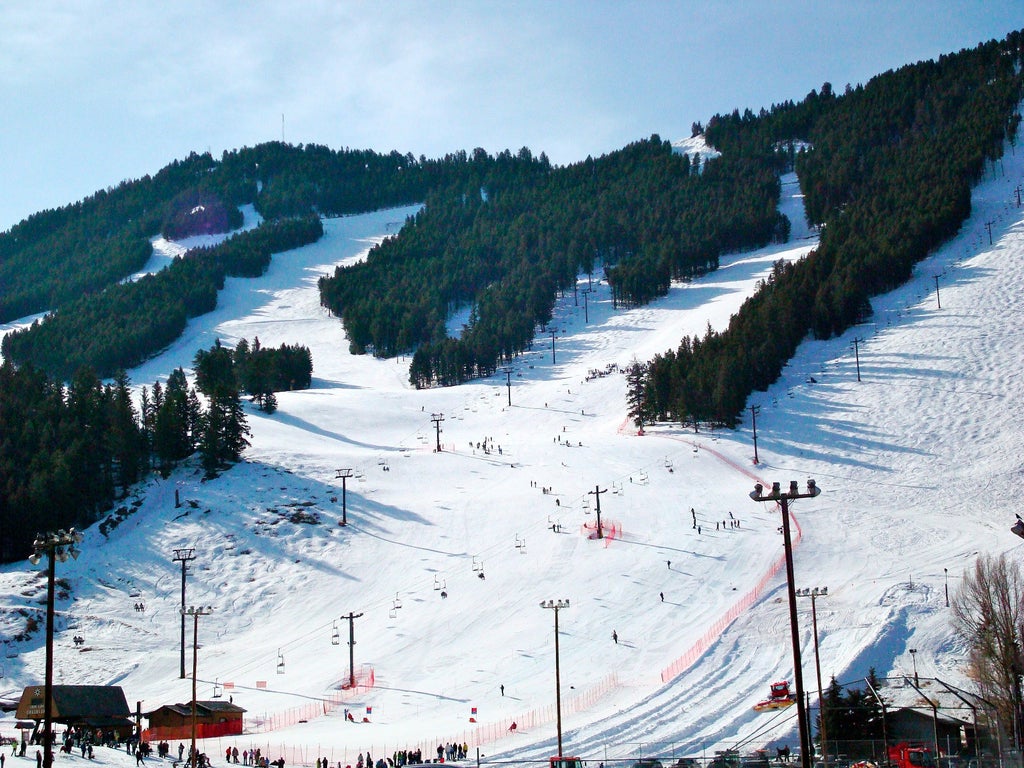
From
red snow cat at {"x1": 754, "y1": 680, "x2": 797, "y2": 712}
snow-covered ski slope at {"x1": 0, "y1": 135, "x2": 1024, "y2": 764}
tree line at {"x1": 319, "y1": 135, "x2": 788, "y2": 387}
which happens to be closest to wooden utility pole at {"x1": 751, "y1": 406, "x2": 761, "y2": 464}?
snow-covered ski slope at {"x1": 0, "y1": 135, "x2": 1024, "y2": 764}

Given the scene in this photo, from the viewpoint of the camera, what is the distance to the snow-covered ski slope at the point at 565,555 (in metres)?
45.2

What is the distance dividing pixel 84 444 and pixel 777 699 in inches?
2385

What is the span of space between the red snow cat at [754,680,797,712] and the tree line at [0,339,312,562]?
5422cm

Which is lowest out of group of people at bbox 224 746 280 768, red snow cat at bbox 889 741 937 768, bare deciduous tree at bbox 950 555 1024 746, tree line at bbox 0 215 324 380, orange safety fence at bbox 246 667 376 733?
orange safety fence at bbox 246 667 376 733

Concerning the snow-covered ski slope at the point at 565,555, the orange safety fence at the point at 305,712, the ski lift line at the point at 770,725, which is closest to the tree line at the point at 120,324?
the snow-covered ski slope at the point at 565,555

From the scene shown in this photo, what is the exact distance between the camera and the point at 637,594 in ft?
185

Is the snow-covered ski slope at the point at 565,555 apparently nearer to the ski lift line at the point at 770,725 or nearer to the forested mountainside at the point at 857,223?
the ski lift line at the point at 770,725

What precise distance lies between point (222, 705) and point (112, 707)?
16.7 ft

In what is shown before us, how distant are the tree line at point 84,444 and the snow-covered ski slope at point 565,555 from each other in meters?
3.50

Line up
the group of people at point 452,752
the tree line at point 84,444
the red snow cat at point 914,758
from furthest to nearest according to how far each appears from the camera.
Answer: the tree line at point 84,444 < the group of people at point 452,752 < the red snow cat at point 914,758

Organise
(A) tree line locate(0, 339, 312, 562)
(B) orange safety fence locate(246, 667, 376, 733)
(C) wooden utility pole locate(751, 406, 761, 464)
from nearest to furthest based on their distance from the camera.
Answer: (B) orange safety fence locate(246, 667, 376, 733) < (A) tree line locate(0, 339, 312, 562) < (C) wooden utility pole locate(751, 406, 761, 464)

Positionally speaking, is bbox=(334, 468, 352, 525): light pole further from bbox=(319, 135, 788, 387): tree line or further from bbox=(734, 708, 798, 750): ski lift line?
bbox=(319, 135, 788, 387): tree line

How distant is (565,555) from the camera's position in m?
63.3

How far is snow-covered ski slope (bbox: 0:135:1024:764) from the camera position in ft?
148
